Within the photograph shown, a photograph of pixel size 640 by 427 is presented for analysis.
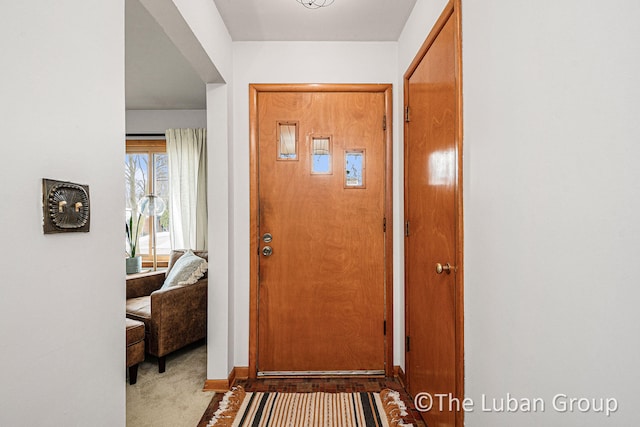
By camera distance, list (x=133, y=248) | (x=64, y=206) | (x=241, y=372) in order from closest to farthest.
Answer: (x=64, y=206)
(x=241, y=372)
(x=133, y=248)

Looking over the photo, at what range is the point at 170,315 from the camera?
2725mm

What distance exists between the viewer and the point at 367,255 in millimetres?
2582

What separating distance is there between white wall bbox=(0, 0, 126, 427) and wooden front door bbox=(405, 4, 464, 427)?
1.28 meters

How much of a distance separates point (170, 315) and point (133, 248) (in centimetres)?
177

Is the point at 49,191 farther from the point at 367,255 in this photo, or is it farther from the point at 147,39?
the point at 147,39

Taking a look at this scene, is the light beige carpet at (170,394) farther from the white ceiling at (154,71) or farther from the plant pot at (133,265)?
the white ceiling at (154,71)

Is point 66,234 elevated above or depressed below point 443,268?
above

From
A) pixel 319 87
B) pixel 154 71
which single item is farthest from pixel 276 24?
pixel 154 71

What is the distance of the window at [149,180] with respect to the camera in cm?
443

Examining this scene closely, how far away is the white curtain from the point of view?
165 inches

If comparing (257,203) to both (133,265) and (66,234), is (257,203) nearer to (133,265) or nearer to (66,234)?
(66,234)

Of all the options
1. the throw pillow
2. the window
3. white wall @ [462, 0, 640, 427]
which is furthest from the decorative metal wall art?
the window

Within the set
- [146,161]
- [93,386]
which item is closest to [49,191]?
[93,386]

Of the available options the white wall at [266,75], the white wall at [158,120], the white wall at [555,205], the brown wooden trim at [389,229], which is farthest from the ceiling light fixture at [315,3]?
the white wall at [158,120]
